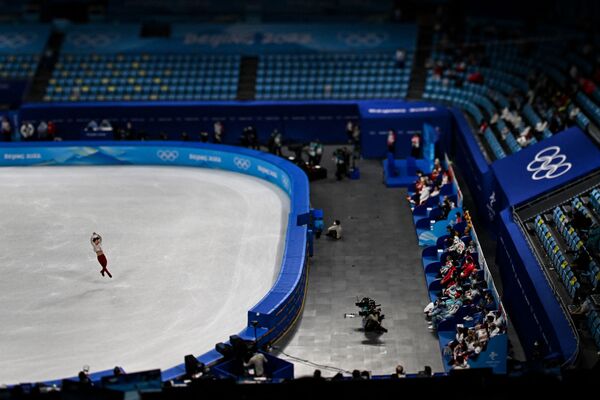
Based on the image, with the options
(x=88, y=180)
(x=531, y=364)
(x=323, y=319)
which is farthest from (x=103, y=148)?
(x=531, y=364)

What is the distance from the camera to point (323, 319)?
80.4 feet

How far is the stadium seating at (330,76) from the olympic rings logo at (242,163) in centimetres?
705

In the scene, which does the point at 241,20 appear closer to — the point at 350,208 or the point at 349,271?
the point at 350,208

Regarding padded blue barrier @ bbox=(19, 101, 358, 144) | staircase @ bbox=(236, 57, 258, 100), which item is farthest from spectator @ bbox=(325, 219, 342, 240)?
staircase @ bbox=(236, 57, 258, 100)

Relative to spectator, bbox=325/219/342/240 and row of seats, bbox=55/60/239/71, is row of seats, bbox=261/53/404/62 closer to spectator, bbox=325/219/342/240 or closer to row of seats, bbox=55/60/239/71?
row of seats, bbox=55/60/239/71

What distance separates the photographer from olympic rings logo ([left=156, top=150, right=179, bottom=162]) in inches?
1420

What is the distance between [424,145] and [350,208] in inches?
228

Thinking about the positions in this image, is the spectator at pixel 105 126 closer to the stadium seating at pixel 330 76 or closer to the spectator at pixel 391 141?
the stadium seating at pixel 330 76

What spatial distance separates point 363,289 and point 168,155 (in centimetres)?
1253

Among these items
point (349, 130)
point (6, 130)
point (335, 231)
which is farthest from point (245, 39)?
point (335, 231)

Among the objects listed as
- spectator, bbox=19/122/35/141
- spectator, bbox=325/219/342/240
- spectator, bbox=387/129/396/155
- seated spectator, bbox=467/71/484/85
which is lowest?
spectator, bbox=325/219/342/240

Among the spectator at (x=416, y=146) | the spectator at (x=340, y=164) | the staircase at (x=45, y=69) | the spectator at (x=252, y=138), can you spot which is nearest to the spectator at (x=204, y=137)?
the spectator at (x=252, y=138)

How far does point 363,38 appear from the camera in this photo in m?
44.5

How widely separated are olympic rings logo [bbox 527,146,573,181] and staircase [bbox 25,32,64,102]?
22438mm
